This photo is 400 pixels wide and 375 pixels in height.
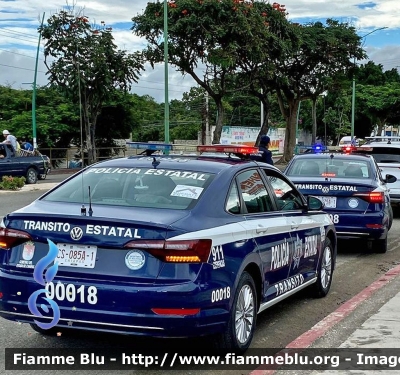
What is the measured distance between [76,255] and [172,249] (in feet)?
2.37

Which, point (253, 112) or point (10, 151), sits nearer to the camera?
point (10, 151)

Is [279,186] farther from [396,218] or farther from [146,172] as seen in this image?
[396,218]

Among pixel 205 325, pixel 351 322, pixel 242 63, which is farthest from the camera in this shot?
pixel 242 63

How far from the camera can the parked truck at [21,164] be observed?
25156 mm

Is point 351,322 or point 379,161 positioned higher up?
point 379,161

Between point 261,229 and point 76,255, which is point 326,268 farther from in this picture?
point 76,255

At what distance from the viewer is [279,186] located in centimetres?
720

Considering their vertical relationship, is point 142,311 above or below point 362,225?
above

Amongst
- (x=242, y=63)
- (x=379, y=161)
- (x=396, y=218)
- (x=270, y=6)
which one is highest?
(x=270, y=6)

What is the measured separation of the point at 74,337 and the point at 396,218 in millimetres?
11978

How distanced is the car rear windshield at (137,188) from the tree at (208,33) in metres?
23.4

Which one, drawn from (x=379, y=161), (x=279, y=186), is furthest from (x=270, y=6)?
(x=279, y=186)

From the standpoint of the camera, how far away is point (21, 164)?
25703 mm

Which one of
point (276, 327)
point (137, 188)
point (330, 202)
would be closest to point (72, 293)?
point (137, 188)
